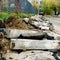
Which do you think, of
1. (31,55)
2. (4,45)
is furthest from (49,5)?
(31,55)

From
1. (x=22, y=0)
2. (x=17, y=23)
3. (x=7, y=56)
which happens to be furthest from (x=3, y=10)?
(x=7, y=56)

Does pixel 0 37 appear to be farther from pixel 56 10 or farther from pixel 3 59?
pixel 56 10

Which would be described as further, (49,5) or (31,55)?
(49,5)

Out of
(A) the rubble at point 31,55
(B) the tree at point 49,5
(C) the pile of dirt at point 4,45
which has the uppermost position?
(C) the pile of dirt at point 4,45

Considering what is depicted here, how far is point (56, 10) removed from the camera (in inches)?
2640

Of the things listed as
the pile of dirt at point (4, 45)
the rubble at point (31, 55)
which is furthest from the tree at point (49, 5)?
the rubble at point (31, 55)

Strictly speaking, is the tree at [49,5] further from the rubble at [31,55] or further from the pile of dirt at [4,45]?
the rubble at [31,55]

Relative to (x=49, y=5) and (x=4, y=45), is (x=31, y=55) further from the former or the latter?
(x=49, y=5)

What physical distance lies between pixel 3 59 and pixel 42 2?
192 ft

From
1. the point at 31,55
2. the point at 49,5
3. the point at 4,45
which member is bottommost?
the point at 49,5

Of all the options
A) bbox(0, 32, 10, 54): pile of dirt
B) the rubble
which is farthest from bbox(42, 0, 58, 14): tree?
the rubble

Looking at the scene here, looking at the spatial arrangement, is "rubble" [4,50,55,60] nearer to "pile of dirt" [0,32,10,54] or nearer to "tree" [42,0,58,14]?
"pile of dirt" [0,32,10,54]

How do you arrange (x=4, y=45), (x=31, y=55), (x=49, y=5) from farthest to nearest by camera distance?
(x=49, y=5) < (x=4, y=45) < (x=31, y=55)

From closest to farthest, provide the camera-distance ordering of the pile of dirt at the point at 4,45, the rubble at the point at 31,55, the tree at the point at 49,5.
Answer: the rubble at the point at 31,55, the pile of dirt at the point at 4,45, the tree at the point at 49,5
